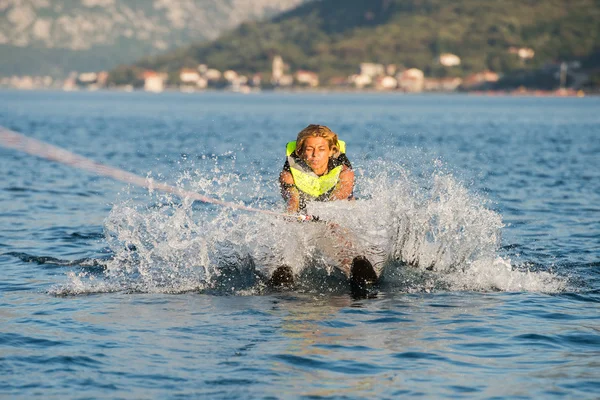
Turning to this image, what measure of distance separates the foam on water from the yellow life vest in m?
0.55

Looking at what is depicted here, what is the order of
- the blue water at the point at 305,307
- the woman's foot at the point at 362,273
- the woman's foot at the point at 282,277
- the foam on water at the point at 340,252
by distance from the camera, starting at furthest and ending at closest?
the woman's foot at the point at 282,277 → the woman's foot at the point at 362,273 → the foam on water at the point at 340,252 → the blue water at the point at 305,307

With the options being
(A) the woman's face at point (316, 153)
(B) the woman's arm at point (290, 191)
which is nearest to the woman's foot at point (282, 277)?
(B) the woman's arm at point (290, 191)

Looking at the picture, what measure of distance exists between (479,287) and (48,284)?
5627 mm

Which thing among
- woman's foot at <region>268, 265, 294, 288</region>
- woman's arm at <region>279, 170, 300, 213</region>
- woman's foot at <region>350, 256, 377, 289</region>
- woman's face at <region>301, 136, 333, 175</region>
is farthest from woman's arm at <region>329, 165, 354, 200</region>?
woman's foot at <region>268, 265, 294, 288</region>

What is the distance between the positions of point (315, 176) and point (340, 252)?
1.08 metres

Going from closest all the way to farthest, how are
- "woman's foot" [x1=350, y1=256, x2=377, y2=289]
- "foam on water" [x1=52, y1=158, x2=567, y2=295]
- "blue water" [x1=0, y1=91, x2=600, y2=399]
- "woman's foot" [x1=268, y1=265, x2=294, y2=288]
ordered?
"blue water" [x1=0, y1=91, x2=600, y2=399]
"foam on water" [x1=52, y1=158, x2=567, y2=295]
"woman's foot" [x1=350, y1=256, x2=377, y2=289]
"woman's foot" [x1=268, y1=265, x2=294, y2=288]

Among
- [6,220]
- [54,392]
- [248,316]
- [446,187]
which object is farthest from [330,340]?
[6,220]

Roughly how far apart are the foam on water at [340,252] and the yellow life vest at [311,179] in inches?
21.8

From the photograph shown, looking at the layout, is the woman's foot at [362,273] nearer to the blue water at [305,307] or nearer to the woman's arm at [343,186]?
the blue water at [305,307]

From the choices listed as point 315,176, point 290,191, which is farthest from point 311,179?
point 290,191

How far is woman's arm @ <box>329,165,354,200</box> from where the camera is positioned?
12047 millimetres

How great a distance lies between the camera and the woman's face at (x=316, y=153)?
1186 centimetres

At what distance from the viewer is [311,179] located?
1207cm

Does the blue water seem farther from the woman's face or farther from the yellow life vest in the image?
the woman's face
